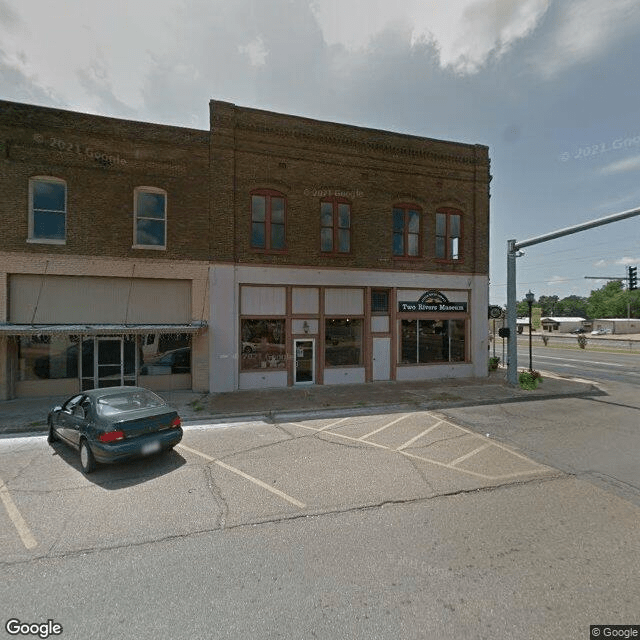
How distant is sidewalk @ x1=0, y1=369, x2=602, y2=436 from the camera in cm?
985

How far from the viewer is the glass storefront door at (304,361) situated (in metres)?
14.2

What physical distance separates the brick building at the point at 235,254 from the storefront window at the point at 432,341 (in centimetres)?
7

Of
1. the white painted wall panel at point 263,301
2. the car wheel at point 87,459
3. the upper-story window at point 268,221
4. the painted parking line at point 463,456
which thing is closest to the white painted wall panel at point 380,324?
the white painted wall panel at point 263,301

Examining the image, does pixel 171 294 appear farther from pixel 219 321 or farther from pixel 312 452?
pixel 312 452

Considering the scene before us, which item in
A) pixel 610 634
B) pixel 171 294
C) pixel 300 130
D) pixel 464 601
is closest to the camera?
pixel 610 634

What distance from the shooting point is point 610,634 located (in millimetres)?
2896

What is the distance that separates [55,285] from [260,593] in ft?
41.9

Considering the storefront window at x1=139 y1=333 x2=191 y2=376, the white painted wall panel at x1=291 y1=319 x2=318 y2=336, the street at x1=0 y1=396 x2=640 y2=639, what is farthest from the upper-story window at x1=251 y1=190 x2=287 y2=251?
the street at x1=0 y1=396 x2=640 y2=639

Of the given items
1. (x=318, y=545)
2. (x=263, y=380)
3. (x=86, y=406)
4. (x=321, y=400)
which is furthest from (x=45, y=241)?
(x=318, y=545)

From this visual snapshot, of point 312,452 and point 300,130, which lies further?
point 300,130

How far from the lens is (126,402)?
270 inches

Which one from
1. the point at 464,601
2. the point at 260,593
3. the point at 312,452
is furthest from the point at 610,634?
the point at 312,452

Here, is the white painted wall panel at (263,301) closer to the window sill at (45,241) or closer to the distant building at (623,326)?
the window sill at (45,241)

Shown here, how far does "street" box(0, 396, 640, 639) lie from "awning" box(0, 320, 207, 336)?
4775 mm
